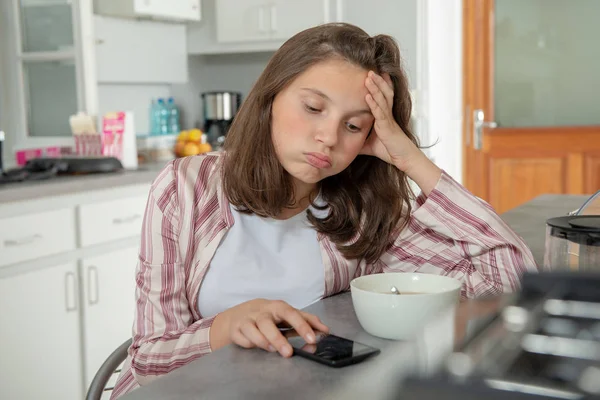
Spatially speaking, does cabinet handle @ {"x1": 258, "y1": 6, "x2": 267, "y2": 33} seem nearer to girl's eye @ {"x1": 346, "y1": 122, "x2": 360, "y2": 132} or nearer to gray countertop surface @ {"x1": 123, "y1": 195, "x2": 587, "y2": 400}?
girl's eye @ {"x1": 346, "y1": 122, "x2": 360, "y2": 132}

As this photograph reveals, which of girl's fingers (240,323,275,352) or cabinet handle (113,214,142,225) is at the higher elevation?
girl's fingers (240,323,275,352)

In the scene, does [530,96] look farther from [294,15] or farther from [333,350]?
[333,350]

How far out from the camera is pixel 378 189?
1.37 metres

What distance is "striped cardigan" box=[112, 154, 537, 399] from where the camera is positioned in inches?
46.1

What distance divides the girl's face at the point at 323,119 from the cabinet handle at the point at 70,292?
1.64 meters

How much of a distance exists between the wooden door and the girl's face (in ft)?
10.8

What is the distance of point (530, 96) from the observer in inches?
172

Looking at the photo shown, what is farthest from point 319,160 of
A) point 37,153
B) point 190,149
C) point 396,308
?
point 190,149

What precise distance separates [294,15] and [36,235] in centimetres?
204

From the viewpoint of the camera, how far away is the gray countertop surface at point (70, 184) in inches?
96.0

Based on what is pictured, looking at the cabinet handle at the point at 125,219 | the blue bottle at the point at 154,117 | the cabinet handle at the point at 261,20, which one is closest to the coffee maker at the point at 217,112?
the blue bottle at the point at 154,117

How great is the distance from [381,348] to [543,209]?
4.35 ft

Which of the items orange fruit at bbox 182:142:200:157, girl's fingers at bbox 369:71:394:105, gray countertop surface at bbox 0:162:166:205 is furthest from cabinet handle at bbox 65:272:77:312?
girl's fingers at bbox 369:71:394:105

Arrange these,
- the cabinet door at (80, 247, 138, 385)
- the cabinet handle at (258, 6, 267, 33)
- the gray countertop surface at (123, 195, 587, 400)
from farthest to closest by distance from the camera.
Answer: the cabinet handle at (258, 6, 267, 33) → the cabinet door at (80, 247, 138, 385) → the gray countertop surface at (123, 195, 587, 400)
